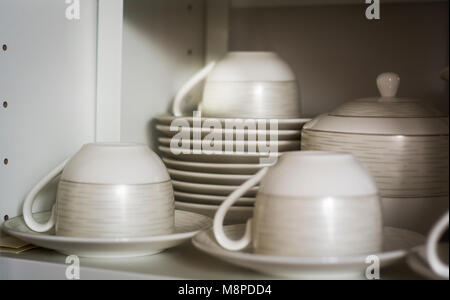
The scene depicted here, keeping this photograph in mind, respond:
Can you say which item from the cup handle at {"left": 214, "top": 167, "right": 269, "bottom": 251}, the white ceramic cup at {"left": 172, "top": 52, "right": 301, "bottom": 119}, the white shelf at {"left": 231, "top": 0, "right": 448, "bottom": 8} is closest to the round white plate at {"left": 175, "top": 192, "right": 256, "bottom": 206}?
the white ceramic cup at {"left": 172, "top": 52, "right": 301, "bottom": 119}

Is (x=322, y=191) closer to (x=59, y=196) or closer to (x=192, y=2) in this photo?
(x=59, y=196)

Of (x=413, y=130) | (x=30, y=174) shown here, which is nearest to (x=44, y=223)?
(x=30, y=174)

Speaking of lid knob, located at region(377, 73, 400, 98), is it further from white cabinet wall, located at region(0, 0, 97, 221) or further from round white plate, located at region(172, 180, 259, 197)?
white cabinet wall, located at region(0, 0, 97, 221)

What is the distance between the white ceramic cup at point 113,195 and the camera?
70 centimetres

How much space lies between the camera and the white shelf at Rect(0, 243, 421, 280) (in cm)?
67

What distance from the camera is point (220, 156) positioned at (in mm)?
895

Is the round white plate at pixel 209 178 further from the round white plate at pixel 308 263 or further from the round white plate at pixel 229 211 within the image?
the round white plate at pixel 308 263

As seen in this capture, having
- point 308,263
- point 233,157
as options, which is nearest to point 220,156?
point 233,157

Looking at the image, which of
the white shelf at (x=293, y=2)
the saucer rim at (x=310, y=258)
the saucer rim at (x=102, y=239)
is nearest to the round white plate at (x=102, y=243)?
the saucer rim at (x=102, y=239)

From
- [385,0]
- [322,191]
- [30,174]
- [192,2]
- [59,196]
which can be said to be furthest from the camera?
[192,2]

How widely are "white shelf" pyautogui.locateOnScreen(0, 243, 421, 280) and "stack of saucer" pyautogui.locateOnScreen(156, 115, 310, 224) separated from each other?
142mm

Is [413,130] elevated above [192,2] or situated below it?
below
